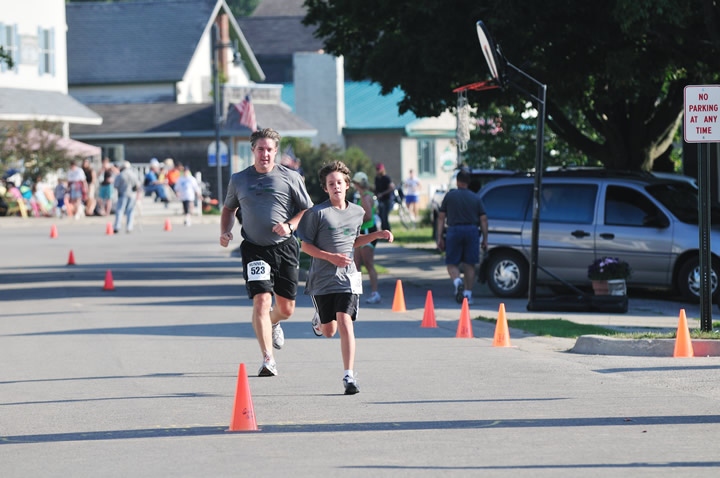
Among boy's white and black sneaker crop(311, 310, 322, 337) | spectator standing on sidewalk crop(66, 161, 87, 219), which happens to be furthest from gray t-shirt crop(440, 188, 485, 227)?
spectator standing on sidewalk crop(66, 161, 87, 219)

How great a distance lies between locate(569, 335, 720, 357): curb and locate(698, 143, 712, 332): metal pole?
772mm

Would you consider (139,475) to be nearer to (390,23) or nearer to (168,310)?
(168,310)

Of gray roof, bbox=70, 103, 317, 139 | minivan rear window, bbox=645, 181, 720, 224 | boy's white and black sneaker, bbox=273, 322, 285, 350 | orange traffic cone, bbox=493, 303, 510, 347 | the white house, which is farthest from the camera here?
gray roof, bbox=70, 103, 317, 139

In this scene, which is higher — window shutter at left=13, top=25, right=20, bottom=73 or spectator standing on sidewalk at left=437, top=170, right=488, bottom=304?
window shutter at left=13, top=25, right=20, bottom=73

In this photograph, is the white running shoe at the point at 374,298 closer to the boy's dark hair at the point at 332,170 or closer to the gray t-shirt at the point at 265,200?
the gray t-shirt at the point at 265,200

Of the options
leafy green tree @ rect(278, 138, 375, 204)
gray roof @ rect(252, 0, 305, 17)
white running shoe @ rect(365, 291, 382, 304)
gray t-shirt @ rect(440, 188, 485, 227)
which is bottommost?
white running shoe @ rect(365, 291, 382, 304)

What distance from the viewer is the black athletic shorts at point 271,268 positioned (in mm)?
10781

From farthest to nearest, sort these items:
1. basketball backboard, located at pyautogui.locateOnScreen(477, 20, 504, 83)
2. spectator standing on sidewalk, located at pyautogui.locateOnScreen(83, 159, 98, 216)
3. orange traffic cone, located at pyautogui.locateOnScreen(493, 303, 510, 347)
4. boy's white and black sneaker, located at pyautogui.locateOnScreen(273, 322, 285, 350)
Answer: spectator standing on sidewalk, located at pyautogui.locateOnScreen(83, 159, 98, 216) → basketball backboard, located at pyautogui.locateOnScreen(477, 20, 504, 83) → orange traffic cone, located at pyautogui.locateOnScreen(493, 303, 510, 347) → boy's white and black sneaker, located at pyautogui.locateOnScreen(273, 322, 285, 350)

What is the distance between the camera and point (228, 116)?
184 feet

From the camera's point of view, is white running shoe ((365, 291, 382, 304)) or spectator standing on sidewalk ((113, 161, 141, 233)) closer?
white running shoe ((365, 291, 382, 304))

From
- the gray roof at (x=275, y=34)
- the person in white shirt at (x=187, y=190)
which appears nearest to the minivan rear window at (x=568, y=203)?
the person in white shirt at (x=187, y=190)

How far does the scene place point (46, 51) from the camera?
51.2 meters

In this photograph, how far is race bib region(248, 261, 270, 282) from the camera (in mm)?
10766

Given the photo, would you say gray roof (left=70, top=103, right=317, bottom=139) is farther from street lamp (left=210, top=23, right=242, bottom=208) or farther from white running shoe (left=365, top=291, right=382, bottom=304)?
white running shoe (left=365, top=291, right=382, bottom=304)
